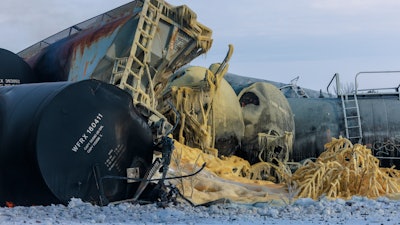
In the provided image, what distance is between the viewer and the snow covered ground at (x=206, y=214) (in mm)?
3797

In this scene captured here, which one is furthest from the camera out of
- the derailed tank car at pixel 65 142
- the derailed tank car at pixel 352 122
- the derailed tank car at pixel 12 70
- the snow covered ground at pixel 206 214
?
the derailed tank car at pixel 352 122

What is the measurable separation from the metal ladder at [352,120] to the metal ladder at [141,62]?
20.8 feet

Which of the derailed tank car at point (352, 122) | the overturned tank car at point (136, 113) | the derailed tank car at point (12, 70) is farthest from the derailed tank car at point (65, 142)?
the derailed tank car at point (352, 122)

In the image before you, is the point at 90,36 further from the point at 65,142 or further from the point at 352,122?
the point at 352,122

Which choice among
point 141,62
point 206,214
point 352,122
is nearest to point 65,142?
point 206,214

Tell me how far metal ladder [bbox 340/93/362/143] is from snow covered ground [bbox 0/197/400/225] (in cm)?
793

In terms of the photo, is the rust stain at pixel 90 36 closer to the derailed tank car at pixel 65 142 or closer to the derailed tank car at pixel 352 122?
the derailed tank car at pixel 65 142

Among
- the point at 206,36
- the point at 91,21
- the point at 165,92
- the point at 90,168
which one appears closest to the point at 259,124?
the point at 165,92

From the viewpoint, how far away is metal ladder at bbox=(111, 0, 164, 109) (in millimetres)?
7297

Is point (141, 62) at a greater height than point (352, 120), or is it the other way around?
point (141, 62)

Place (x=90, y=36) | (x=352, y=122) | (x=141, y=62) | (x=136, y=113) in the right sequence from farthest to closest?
(x=352, y=122)
(x=90, y=36)
(x=141, y=62)
(x=136, y=113)

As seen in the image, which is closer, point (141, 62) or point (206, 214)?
point (206, 214)

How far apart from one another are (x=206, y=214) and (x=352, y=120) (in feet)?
30.2

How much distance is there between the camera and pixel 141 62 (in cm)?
760
